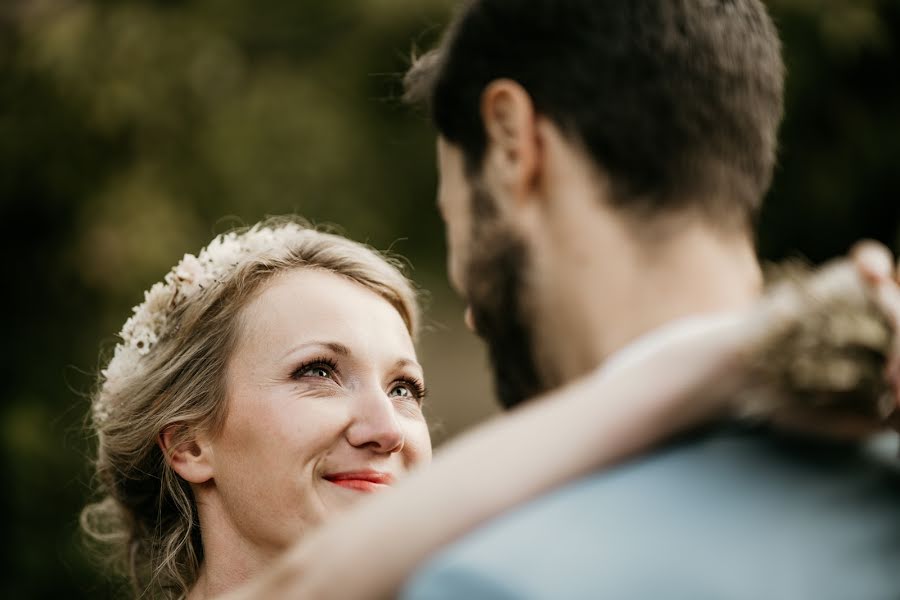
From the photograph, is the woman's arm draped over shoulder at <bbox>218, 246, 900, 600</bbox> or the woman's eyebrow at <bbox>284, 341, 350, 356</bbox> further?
the woman's eyebrow at <bbox>284, 341, 350, 356</bbox>

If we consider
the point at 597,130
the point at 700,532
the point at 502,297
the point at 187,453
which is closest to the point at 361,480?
the point at 187,453

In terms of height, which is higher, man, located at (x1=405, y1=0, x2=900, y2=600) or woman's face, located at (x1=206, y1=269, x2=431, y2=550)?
woman's face, located at (x1=206, y1=269, x2=431, y2=550)

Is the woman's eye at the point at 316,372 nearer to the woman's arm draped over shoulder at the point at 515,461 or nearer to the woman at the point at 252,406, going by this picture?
the woman at the point at 252,406

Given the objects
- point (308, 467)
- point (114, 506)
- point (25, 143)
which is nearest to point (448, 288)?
point (25, 143)

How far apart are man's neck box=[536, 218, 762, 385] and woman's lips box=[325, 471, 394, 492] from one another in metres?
1.41

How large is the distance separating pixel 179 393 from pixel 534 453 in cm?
203

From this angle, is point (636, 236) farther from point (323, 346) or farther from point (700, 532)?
point (323, 346)

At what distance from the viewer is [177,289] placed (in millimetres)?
3822

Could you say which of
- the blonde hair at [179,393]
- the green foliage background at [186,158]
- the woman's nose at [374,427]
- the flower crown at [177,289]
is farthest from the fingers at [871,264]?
the green foliage background at [186,158]

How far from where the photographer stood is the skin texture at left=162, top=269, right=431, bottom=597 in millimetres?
3365

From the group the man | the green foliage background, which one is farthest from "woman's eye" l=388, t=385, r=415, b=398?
the green foliage background

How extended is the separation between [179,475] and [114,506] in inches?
20.0

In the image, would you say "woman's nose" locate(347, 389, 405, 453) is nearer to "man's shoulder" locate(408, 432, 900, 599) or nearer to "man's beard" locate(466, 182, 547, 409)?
"man's beard" locate(466, 182, 547, 409)

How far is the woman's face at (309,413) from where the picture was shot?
132 inches
